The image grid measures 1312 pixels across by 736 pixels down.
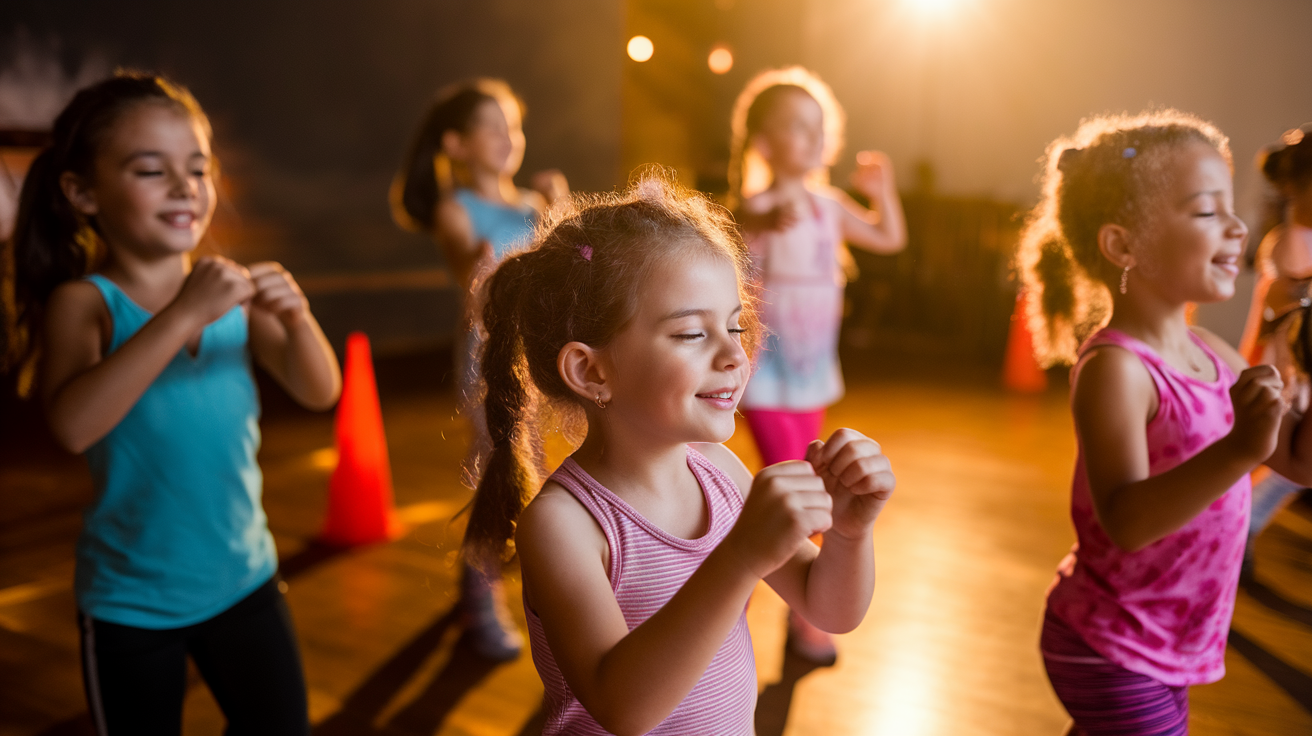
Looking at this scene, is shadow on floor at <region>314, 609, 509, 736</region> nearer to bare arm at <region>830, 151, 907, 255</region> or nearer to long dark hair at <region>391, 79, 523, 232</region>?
long dark hair at <region>391, 79, 523, 232</region>

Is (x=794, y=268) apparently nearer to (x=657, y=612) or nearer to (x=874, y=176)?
(x=874, y=176)

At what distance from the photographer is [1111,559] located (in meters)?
1.28

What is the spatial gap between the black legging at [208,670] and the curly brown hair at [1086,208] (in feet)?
4.32

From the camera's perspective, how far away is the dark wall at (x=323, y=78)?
5270 millimetres

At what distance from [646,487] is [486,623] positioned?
5.10 ft

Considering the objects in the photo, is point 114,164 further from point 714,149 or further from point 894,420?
point 714,149

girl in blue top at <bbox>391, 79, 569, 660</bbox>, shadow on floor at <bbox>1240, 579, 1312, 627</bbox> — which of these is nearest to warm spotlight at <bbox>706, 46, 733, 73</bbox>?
girl in blue top at <bbox>391, 79, 569, 660</bbox>

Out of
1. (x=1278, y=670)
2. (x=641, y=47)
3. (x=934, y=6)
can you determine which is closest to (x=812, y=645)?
(x=1278, y=670)

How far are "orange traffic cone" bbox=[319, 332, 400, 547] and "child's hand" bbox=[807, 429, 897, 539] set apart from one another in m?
2.49

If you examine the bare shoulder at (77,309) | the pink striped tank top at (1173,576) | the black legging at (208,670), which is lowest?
the black legging at (208,670)

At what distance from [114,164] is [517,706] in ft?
4.69

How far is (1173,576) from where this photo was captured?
4.12 feet

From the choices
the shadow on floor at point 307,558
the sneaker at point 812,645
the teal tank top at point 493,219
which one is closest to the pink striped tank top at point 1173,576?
the sneaker at point 812,645

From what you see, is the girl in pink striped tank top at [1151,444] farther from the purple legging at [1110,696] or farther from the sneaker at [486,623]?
the sneaker at [486,623]
